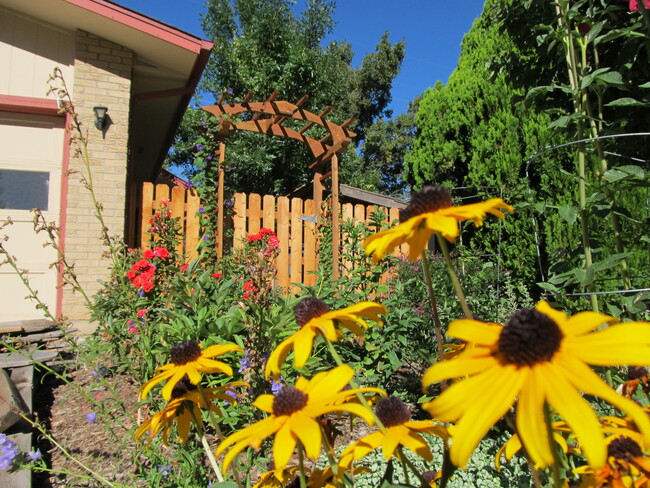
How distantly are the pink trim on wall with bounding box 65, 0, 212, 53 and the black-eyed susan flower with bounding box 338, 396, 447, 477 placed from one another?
18.6ft

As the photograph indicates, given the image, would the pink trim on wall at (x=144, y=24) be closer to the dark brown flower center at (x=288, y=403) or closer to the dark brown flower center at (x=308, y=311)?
the dark brown flower center at (x=308, y=311)

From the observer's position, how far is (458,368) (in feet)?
1.55

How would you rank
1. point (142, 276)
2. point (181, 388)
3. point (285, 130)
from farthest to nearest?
point (285, 130) < point (142, 276) < point (181, 388)

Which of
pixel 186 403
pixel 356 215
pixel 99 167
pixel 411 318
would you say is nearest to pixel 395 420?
pixel 186 403

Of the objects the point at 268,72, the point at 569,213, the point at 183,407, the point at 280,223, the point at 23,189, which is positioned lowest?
the point at 183,407

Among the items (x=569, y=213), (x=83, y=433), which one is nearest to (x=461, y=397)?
(x=569, y=213)

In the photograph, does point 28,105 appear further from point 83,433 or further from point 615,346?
point 615,346

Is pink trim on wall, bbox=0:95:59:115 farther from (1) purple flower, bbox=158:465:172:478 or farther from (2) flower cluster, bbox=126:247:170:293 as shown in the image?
(1) purple flower, bbox=158:465:172:478

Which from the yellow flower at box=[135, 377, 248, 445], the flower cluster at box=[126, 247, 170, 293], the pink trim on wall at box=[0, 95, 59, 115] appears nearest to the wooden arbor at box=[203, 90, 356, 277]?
the pink trim on wall at box=[0, 95, 59, 115]

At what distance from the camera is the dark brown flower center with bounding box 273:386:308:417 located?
62 centimetres

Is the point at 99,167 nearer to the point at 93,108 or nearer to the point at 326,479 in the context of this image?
the point at 93,108

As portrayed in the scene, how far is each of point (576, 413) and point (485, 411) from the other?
0.08m

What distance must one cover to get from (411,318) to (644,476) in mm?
2262

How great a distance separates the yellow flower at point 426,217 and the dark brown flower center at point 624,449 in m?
0.35
